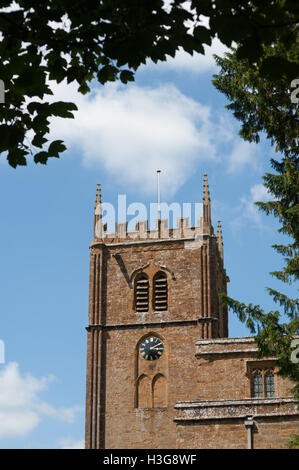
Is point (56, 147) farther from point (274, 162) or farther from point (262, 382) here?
point (262, 382)

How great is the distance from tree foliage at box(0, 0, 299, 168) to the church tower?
38.2 metres

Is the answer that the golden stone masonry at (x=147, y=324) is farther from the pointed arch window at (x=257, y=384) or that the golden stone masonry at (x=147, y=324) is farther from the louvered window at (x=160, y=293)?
the pointed arch window at (x=257, y=384)

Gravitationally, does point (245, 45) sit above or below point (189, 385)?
below

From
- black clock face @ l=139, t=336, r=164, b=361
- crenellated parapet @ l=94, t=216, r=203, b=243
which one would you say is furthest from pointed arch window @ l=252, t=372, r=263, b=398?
crenellated parapet @ l=94, t=216, r=203, b=243

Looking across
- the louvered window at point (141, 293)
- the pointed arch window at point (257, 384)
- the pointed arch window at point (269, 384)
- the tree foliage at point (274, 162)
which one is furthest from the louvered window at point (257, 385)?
the tree foliage at point (274, 162)

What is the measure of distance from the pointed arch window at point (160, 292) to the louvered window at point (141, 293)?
55cm

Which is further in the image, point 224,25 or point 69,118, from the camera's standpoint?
point 69,118

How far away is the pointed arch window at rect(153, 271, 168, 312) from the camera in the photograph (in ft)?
162

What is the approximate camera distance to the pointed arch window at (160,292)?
1942 inches

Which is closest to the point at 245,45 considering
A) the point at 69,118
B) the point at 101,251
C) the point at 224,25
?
the point at 224,25

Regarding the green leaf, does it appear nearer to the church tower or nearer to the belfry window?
the belfry window
